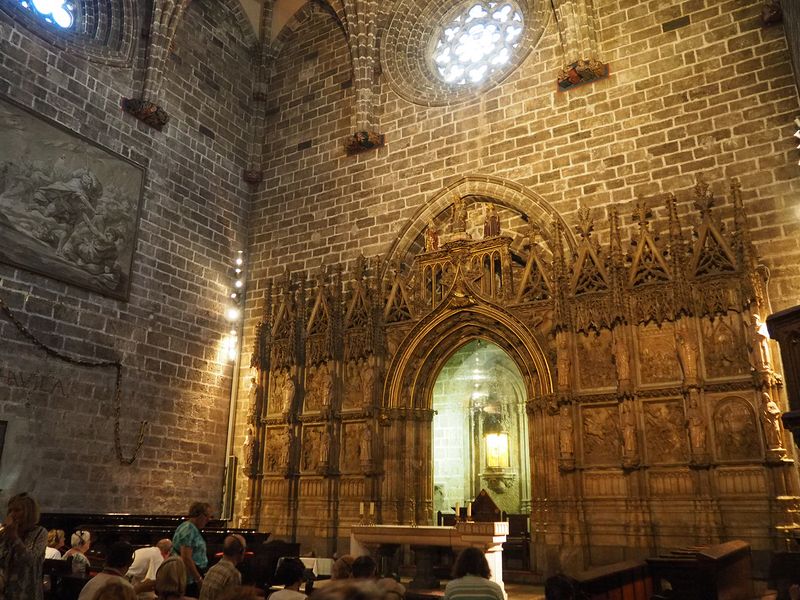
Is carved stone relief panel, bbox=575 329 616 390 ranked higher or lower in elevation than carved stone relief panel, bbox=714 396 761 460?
higher

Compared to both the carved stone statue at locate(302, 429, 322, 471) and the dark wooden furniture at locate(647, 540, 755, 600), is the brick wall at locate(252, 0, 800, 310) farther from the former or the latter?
the dark wooden furniture at locate(647, 540, 755, 600)

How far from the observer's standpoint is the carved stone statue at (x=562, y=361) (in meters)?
10.2

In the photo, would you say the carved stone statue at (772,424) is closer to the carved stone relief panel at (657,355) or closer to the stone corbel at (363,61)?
the carved stone relief panel at (657,355)

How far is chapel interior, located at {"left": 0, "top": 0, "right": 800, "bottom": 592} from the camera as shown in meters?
9.61

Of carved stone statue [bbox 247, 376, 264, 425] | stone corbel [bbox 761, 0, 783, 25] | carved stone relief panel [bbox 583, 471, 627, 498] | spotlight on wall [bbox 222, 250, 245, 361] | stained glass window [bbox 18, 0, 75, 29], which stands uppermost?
stained glass window [bbox 18, 0, 75, 29]

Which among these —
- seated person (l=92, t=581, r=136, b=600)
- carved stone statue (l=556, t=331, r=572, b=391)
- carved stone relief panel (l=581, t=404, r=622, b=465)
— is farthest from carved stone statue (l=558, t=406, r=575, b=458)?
seated person (l=92, t=581, r=136, b=600)

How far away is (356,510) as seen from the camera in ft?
37.9

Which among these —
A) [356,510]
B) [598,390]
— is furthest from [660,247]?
[356,510]

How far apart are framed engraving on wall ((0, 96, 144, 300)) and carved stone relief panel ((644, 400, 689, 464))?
9.14m

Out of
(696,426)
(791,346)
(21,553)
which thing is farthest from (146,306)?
(791,346)

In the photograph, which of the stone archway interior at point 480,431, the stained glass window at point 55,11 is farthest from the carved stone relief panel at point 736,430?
the stained glass window at point 55,11

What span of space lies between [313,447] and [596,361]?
→ 5257 millimetres

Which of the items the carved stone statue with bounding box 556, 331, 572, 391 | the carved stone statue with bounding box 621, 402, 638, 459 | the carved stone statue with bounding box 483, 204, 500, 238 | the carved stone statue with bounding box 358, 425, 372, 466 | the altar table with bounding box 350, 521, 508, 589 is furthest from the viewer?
the carved stone statue with bounding box 483, 204, 500, 238

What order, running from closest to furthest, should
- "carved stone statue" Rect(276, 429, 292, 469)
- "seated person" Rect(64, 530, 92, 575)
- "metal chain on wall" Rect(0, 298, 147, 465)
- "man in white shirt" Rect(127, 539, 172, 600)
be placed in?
1. "man in white shirt" Rect(127, 539, 172, 600)
2. "seated person" Rect(64, 530, 92, 575)
3. "metal chain on wall" Rect(0, 298, 147, 465)
4. "carved stone statue" Rect(276, 429, 292, 469)
